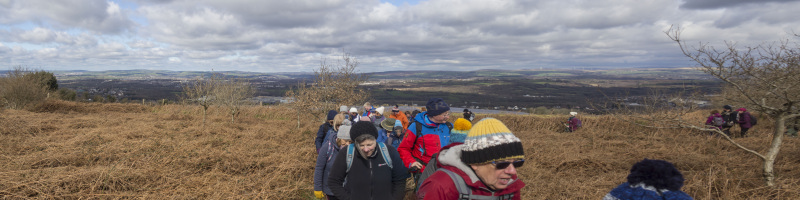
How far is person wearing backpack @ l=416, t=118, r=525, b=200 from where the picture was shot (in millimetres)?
1751

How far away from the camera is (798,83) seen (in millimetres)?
4398

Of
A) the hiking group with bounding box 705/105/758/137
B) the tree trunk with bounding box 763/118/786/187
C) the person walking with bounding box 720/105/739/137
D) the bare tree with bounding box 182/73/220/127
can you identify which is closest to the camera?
the tree trunk with bounding box 763/118/786/187

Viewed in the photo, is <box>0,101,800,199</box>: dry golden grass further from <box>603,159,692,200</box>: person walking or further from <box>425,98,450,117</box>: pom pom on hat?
<box>603,159,692,200</box>: person walking

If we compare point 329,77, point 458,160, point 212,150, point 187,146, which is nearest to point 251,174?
point 212,150

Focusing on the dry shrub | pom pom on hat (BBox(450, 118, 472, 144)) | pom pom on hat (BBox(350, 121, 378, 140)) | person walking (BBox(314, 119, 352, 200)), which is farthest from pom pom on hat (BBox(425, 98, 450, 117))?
the dry shrub

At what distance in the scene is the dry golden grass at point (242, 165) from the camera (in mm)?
5234

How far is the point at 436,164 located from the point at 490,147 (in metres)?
1.12

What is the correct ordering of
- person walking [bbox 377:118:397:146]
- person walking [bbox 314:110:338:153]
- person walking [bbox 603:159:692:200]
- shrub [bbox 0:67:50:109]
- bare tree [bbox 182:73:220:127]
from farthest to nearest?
shrub [bbox 0:67:50:109] → bare tree [bbox 182:73:220:127] → person walking [bbox 377:118:397:146] → person walking [bbox 314:110:338:153] → person walking [bbox 603:159:692:200]

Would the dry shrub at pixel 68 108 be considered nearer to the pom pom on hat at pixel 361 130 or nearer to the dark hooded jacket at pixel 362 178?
the dark hooded jacket at pixel 362 178

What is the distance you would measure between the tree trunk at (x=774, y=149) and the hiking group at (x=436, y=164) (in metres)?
4.52

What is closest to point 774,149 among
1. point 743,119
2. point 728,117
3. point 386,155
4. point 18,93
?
point 386,155

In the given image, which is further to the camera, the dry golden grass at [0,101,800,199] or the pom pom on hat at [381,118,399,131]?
the pom pom on hat at [381,118,399,131]

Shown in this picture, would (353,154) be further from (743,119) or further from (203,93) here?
(203,93)

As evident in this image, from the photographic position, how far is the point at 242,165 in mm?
7348
